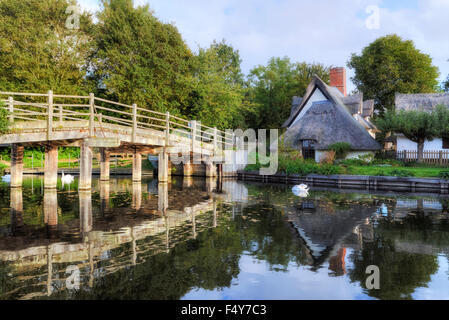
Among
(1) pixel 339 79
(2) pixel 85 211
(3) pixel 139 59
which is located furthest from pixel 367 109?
(2) pixel 85 211

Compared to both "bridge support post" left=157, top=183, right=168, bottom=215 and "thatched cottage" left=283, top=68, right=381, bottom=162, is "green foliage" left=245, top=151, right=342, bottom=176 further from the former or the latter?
"bridge support post" left=157, top=183, right=168, bottom=215

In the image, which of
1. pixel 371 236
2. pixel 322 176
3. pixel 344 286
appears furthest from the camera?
pixel 322 176

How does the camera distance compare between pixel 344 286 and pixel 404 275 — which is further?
pixel 404 275

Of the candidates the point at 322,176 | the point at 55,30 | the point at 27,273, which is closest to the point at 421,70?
the point at 322,176

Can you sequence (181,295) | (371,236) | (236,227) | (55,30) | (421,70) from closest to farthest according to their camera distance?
(181,295)
(371,236)
(236,227)
(55,30)
(421,70)

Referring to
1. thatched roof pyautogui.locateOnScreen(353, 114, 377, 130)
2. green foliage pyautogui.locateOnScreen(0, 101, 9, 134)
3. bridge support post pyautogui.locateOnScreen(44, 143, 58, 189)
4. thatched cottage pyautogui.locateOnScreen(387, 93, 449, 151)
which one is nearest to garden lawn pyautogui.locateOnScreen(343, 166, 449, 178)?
thatched cottage pyautogui.locateOnScreen(387, 93, 449, 151)

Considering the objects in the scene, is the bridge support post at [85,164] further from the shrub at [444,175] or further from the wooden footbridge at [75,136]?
the shrub at [444,175]

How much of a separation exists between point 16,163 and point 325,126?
26103mm

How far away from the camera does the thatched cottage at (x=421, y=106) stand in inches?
1227

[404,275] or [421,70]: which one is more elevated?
[421,70]

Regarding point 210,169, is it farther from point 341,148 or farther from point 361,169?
point 341,148
